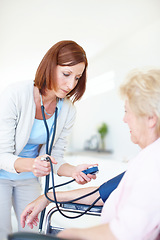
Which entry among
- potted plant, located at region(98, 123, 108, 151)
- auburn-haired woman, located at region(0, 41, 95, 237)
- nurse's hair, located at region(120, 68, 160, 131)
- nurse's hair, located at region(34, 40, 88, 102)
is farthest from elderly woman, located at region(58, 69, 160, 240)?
potted plant, located at region(98, 123, 108, 151)

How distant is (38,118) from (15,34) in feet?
11.2

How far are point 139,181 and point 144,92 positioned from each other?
0.83 ft

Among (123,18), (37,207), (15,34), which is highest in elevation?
(123,18)

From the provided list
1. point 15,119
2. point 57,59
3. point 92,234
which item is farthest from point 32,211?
point 57,59

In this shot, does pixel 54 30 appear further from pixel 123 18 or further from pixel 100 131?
pixel 100 131

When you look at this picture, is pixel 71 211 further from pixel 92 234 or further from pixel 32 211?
pixel 92 234

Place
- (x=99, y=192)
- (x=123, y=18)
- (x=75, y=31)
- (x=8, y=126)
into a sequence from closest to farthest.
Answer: (x=99, y=192)
(x=8, y=126)
(x=123, y=18)
(x=75, y=31)

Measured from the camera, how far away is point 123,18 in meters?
3.90

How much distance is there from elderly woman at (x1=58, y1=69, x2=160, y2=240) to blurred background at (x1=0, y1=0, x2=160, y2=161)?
8.84 feet

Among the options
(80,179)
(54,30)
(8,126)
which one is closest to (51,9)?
(54,30)

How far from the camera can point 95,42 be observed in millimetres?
4734

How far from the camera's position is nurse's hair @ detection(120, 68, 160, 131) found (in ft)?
2.41

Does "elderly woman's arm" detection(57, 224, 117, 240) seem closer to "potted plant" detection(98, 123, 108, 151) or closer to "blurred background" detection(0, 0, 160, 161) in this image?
"blurred background" detection(0, 0, 160, 161)

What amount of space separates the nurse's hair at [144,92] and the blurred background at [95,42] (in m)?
2.72
